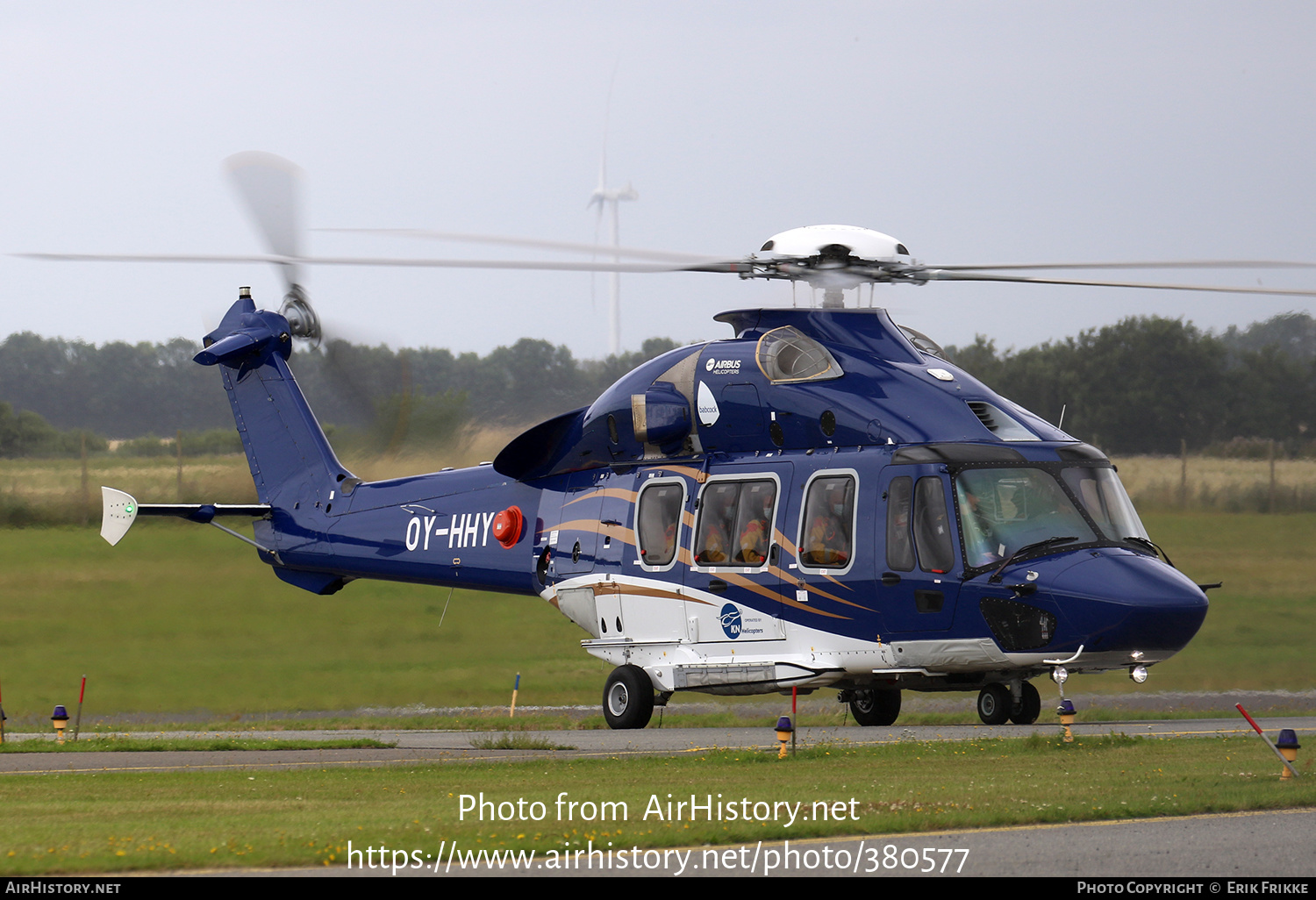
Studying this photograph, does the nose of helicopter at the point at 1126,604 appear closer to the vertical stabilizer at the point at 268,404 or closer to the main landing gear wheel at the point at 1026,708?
the main landing gear wheel at the point at 1026,708

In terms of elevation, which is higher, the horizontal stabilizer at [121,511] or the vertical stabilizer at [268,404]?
the vertical stabilizer at [268,404]

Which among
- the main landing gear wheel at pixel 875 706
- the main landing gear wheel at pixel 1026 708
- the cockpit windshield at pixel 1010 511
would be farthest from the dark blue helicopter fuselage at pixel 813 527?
the main landing gear wheel at pixel 875 706

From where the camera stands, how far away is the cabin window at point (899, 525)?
15828 millimetres

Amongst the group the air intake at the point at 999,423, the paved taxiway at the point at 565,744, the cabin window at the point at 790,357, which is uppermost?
the cabin window at the point at 790,357

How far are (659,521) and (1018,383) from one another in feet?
64.0

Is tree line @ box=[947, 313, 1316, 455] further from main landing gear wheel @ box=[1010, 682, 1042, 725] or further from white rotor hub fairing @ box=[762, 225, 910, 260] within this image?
white rotor hub fairing @ box=[762, 225, 910, 260]

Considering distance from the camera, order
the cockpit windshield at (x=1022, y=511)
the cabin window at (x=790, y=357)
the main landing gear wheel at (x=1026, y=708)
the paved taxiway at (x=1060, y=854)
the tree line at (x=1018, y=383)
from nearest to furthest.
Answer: the paved taxiway at (x=1060, y=854) < the cockpit windshield at (x=1022, y=511) < the cabin window at (x=790, y=357) < the main landing gear wheel at (x=1026, y=708) < the tree line at (x=1018, y=383)

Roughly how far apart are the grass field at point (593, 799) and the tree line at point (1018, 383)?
14.5 metres

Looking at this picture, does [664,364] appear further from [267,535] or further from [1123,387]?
[1123,387]

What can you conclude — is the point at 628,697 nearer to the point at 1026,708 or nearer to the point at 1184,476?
the point at 1026,708

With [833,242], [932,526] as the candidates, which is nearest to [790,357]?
[833,242]

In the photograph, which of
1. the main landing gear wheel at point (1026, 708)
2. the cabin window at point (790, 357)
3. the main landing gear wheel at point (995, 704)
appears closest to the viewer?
the cabin window at point (790, 357)

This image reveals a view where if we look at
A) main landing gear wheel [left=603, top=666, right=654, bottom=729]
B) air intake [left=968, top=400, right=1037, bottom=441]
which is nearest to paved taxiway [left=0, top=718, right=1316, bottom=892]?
air intake [left=968, top=400, right=1037, bottom=441]

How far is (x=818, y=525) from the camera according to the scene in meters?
16.6
